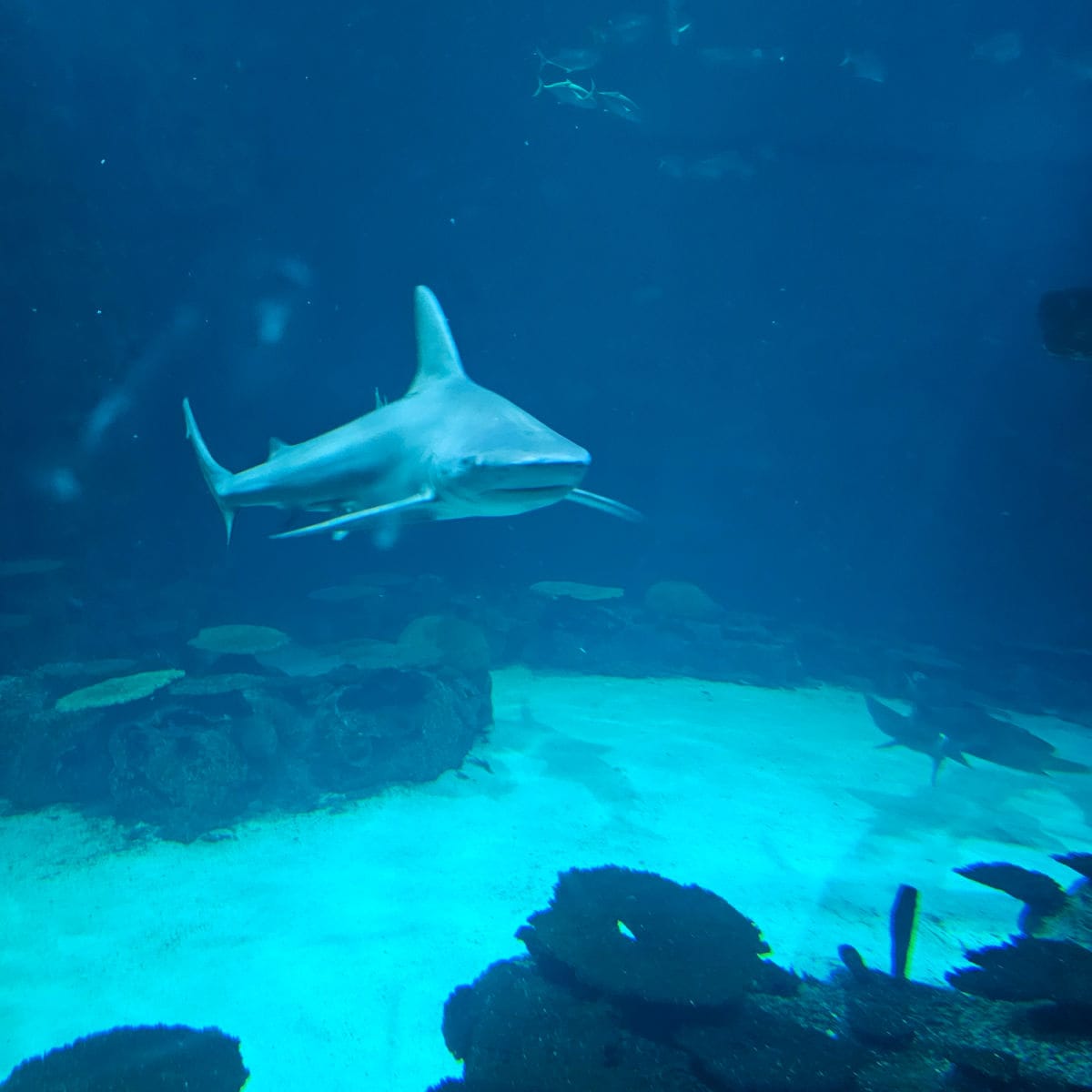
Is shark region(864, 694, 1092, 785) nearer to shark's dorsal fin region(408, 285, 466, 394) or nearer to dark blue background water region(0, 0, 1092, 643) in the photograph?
shark's dorsal fin region(408, 285, 466, 394)

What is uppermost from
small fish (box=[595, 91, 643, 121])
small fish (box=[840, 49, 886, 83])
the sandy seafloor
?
small fish (box=[840, 49, 886, 83])

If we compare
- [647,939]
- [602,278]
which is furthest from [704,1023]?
[602,278]

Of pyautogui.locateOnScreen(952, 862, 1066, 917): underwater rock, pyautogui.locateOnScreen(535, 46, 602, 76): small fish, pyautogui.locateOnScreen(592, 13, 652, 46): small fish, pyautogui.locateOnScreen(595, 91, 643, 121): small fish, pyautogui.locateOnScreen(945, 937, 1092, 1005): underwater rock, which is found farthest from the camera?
pyautogui.locateOnScreen(595, 91, 643, 121): small fish

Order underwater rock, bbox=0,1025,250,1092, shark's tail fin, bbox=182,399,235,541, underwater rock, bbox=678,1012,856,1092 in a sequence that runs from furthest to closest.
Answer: shark's tail fin, bbox=182,399,235,541
underwater rock, bbox=0,1025,250,1092
underwater rock, bbox=678,1012,856,1092

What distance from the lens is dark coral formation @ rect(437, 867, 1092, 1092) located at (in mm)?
2936

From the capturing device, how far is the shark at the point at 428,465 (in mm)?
3197

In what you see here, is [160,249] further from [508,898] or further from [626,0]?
[508,898]

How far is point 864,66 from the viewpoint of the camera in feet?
44.9

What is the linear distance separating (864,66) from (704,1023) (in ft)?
57.8

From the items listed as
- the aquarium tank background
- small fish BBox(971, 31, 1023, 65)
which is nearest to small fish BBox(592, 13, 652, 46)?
the aquarium tank background

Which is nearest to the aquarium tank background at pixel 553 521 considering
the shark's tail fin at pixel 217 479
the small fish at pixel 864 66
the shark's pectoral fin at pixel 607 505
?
the small fish at pixel 864 66

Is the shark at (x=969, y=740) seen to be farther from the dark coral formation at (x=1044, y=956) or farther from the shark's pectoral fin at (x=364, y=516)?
the shark's pectoral fin at (x=364, y=516)

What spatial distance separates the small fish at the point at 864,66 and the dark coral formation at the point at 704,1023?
16.6m

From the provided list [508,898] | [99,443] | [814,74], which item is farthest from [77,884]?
[814,74]
